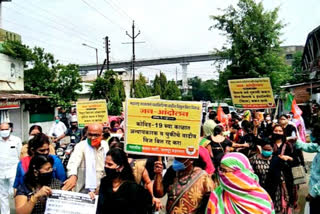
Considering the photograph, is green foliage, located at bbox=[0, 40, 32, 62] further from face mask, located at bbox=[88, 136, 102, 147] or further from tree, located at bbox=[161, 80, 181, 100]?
tree, located at bbox=[161, 80, 181, 100]

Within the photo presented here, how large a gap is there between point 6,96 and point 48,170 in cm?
1653

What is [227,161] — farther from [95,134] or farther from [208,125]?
[208,125]

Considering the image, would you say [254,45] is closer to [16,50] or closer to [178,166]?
[16,50]

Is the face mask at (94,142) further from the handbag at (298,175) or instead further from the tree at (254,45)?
the tree at (254,45)

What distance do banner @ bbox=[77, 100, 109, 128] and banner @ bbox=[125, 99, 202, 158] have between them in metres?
4.73

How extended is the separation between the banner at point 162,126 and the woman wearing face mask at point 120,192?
0.40m

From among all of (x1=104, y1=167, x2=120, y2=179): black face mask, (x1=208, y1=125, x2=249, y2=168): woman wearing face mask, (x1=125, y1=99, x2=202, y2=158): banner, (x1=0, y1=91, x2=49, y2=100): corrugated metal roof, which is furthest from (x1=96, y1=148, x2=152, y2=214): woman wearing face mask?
(x1=0, y1=91, x2=49, y2=100): corrugated metal roof

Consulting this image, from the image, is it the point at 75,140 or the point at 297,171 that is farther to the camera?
the point at 75,140

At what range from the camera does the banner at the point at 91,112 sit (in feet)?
27.5

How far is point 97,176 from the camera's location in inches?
174

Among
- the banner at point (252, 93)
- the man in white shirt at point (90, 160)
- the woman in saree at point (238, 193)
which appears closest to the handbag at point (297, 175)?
the woman in saree at point (238, 193)

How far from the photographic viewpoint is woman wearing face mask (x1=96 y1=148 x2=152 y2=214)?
309 cm

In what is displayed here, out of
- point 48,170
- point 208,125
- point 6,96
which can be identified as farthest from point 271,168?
point 6,96

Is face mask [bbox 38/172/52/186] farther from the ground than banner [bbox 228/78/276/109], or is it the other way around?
banner [bbox 228/78/276/109]
